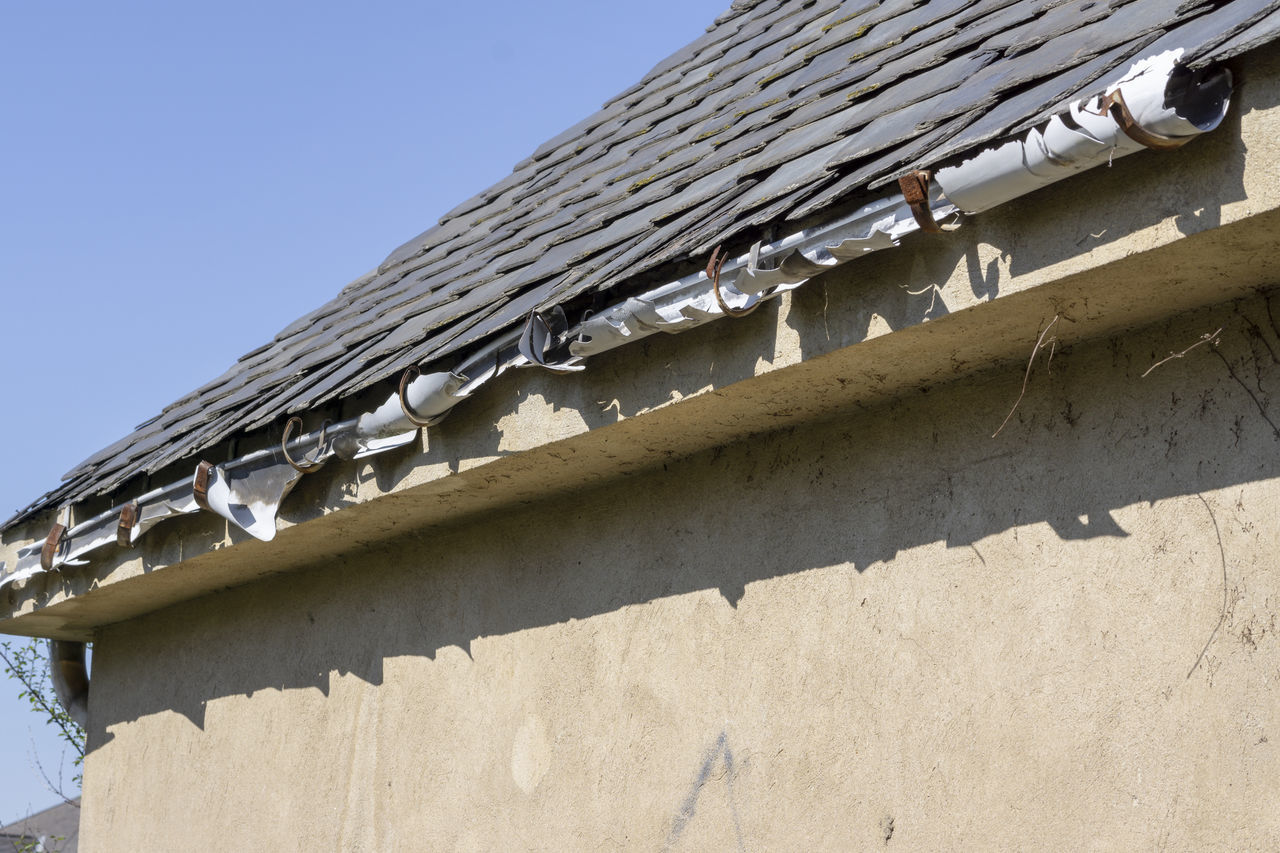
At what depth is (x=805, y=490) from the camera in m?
3.40

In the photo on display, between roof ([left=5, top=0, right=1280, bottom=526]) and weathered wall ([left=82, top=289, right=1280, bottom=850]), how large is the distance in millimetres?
635

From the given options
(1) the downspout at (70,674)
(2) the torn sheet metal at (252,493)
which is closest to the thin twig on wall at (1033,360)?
(2) the torn sheet metal at (252,493)

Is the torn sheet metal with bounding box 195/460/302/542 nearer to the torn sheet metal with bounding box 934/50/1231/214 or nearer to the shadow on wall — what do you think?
the shadow on wall

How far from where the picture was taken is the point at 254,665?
16.6ft

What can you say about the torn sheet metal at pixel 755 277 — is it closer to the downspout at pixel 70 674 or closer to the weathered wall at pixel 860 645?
the weathered wall at pixel 860 645

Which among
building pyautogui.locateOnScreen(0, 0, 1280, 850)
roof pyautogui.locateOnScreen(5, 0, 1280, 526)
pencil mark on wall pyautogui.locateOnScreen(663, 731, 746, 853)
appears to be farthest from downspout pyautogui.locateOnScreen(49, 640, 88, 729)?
pencil mark on wall pyautogui.locateOnScreen(663, 731, 746, 853)

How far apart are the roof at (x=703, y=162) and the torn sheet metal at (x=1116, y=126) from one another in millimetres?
52

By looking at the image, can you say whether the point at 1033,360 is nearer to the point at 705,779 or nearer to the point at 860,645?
the point at 860,645

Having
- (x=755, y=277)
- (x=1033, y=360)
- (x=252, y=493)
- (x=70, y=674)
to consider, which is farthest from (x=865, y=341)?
(x=70, y=674)

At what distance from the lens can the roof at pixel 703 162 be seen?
2.74 meters

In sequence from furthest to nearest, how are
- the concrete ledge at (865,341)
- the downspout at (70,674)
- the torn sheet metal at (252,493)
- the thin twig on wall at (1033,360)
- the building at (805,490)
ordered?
1. the downspout at (70,674)
2. the torn sheet metal at (252,493)
3. the thin twig on wall at (1033,360)
4. the building at (805,490)
5. the concrete ledge at (865,341)

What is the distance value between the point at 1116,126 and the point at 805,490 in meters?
1.38

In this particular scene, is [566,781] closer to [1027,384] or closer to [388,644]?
[388,644]

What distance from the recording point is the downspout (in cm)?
626
